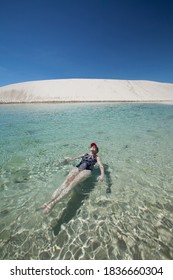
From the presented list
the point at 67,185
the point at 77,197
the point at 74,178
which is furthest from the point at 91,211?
the point at 74,178

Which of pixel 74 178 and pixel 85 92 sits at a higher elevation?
pixel 85 92

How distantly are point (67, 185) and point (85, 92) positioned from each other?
66.8m

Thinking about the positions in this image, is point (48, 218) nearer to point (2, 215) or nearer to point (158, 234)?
point (2, 215)

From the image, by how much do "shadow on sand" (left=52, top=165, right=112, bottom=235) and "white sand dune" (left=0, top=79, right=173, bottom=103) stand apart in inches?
2221

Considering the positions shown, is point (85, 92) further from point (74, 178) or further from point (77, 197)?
point (77, 197)

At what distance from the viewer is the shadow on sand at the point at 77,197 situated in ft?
14.3

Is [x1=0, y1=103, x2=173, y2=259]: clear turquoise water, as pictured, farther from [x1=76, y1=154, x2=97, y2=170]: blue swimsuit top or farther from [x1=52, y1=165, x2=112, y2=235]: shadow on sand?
[x1=76, y1=154, x2=97, y2=170]: blue swimsuit top

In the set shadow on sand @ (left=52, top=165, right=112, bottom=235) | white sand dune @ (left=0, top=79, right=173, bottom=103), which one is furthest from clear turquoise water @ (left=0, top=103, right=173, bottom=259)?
white sand dune @ (left=0, top=79, right=173, bottom=103)

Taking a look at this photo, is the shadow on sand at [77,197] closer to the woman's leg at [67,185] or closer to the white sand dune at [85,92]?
the woman's leg at [67,185]

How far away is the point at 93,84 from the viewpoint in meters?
78.3

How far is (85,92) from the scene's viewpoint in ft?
224

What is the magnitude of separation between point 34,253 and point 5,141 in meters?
9.58

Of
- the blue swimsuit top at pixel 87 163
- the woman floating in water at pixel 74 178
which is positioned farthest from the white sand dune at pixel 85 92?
the woman floating in water at pixel 74 178
